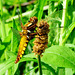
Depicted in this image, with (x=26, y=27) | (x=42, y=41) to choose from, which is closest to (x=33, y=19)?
(x=26, y=27)

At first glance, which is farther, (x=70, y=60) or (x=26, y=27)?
(x=26, y=27)

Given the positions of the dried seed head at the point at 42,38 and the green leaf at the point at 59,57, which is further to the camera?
the green leaf at the point at 59,57

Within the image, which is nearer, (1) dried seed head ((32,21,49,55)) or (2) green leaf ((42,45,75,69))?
(1) dried seed head ((32,21,49,55))

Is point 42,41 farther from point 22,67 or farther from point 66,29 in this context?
point 22,67

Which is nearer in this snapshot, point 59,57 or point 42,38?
point 42,38

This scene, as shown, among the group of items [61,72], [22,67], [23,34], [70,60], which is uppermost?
[23,34]

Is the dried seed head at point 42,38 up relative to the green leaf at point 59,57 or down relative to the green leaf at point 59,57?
up

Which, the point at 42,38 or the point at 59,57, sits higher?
the point at 42,38

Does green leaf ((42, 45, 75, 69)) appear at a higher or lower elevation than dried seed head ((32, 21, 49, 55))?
lower
